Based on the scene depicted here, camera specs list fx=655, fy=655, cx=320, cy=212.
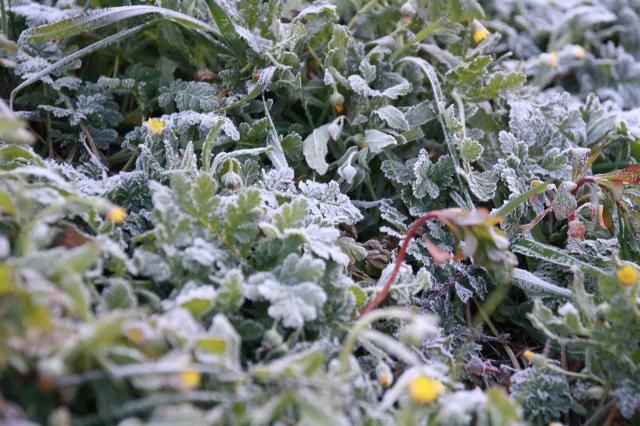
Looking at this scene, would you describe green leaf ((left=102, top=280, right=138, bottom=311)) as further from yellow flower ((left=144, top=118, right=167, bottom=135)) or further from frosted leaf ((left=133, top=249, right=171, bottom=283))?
yellow flower ((left=144, top=118, right=167, bottom=135))

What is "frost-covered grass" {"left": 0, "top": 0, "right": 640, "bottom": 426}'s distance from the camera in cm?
91

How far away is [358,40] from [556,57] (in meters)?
0.62

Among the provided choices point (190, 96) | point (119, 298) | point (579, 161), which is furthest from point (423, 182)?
point (119, 298)

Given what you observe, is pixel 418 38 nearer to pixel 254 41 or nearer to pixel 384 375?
pixel 254 41

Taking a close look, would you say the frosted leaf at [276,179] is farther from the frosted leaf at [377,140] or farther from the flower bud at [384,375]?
the flower bud at [384,375]

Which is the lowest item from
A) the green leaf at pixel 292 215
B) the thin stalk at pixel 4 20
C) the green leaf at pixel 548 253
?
the green leaf at pixel 548 253

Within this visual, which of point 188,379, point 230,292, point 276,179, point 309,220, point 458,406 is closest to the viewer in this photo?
point 188,379

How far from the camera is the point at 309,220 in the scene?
4.29 feet

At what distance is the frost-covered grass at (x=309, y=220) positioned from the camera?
91 cm

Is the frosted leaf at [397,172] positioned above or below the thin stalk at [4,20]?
below

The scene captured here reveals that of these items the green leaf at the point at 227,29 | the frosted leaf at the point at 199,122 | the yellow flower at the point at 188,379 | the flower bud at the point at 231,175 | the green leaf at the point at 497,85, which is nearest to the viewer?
the yellow flower at the point at 188,379

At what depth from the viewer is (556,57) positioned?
1963 mm

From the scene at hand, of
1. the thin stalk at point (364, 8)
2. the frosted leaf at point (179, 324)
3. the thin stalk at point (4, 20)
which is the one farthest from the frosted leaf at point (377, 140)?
the thin stalk at point (4, 20)

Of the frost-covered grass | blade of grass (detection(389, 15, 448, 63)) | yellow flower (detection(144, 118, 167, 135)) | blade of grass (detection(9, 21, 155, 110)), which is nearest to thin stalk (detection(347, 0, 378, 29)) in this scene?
the frost-covered grass
